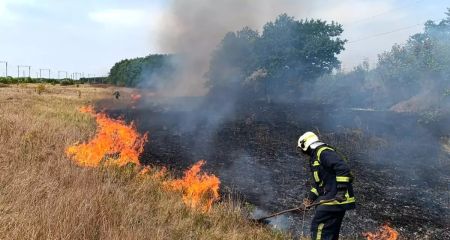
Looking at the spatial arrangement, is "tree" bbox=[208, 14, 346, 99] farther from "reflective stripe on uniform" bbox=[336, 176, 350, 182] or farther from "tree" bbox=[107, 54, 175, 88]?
"reflective stripe on uniform" bbox=[336, 176, 350, 182]

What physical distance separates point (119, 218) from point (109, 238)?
1.17 m

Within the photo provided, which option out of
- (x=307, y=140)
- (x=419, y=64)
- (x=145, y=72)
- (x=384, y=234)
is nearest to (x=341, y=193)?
(x=307, y=140)

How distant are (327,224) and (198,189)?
496 centimetres

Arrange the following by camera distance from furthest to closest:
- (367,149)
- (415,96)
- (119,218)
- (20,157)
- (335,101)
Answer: (335,101) < (415,96) < (367,149) < (20,157) < (119,218)

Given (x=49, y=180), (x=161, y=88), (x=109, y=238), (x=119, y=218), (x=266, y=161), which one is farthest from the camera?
(x=161, y=88)

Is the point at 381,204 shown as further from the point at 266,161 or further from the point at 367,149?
the point at 367,149

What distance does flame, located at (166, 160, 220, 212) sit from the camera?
9.64 metres

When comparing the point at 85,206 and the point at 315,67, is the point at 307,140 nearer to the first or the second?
the point at 85,206

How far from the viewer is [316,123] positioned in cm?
3117

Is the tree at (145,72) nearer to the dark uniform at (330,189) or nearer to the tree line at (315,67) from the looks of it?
the tree line at (315,67)

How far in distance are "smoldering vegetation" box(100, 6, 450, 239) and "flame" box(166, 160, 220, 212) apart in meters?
0.68

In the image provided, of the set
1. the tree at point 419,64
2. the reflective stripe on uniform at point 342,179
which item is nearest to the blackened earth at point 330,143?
→ the reflective stripe on uniform at point 342,179

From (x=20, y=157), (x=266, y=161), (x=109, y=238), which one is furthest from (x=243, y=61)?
(x=109, y=238)

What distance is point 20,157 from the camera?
9125 mm
